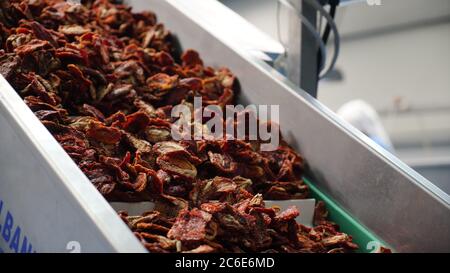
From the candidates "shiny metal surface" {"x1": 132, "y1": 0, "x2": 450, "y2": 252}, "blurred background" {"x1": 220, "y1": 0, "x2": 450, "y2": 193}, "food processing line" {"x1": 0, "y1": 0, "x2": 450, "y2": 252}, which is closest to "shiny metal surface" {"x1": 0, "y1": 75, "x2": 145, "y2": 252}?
"food processing line" {"x1": 0, "y1": 0, "x2": 450, "y2": 252}

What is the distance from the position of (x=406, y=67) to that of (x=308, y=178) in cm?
437

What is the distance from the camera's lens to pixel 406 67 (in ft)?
18.3

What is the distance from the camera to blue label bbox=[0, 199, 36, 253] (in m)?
1.06

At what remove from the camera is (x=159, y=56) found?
194 centimetres

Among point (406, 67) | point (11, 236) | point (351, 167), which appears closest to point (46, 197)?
point (11, 236)

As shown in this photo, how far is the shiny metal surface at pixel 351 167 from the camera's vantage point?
4.10 ft

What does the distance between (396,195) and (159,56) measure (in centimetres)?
100

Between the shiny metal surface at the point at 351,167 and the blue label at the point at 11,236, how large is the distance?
843 mm

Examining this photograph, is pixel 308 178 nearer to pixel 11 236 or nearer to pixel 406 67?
pixel 11 236

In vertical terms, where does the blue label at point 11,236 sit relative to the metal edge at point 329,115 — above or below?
below

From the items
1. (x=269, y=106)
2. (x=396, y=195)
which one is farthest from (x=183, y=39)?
(x=396, y=195)

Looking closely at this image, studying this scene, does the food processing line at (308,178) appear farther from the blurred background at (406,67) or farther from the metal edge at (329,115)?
the blurred background at (406,67)

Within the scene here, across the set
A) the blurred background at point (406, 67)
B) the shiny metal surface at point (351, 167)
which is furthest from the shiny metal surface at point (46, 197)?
the blurred background at point (406, 67)

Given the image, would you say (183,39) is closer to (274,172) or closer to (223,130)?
(223,130)
